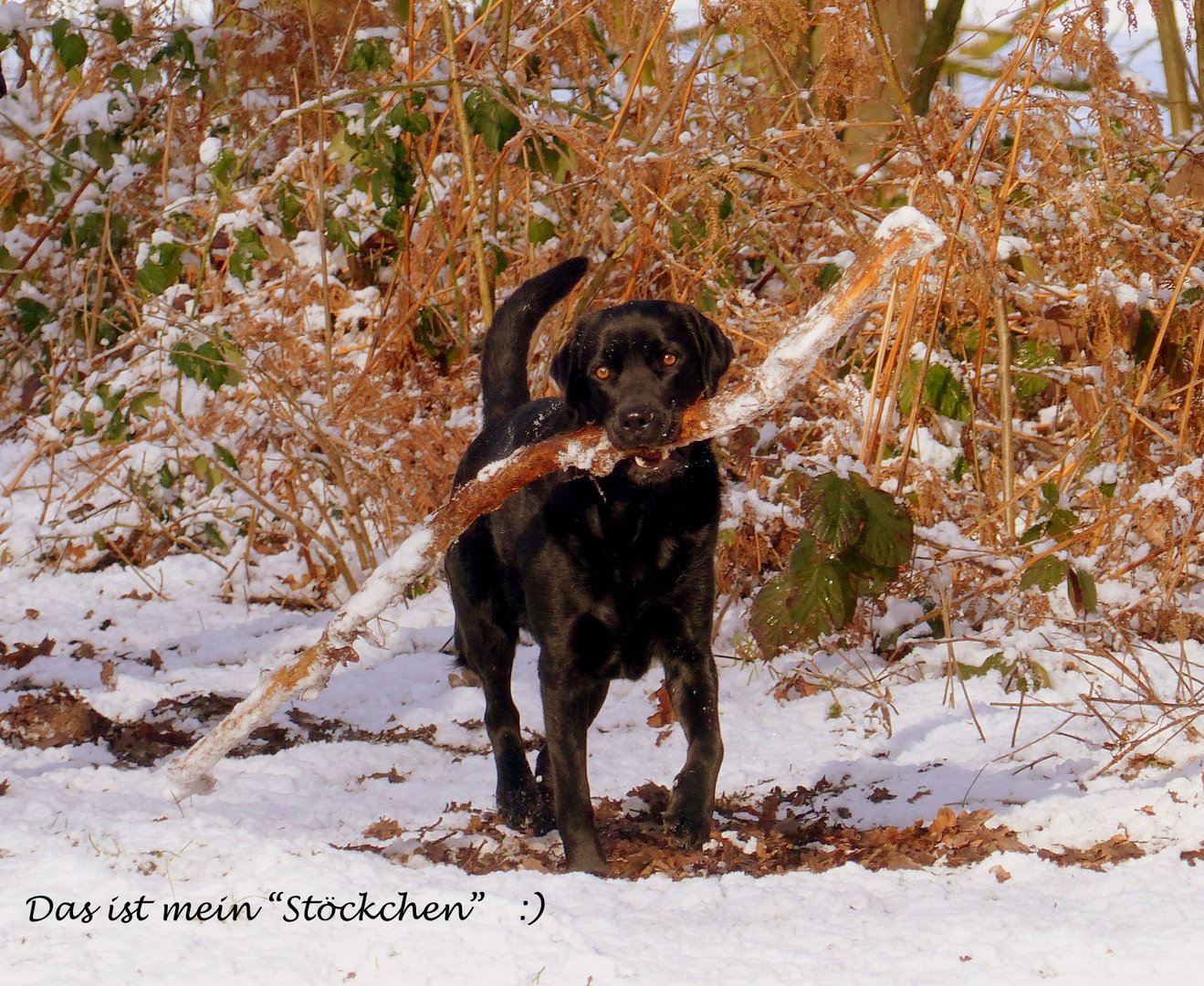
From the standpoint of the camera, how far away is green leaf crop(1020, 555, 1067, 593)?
4.05 m

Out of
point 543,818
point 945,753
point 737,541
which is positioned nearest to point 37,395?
point 737,541

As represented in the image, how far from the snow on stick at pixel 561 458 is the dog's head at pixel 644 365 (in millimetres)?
91

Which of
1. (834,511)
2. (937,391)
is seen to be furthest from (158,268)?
(937,391)

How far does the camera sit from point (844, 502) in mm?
4008

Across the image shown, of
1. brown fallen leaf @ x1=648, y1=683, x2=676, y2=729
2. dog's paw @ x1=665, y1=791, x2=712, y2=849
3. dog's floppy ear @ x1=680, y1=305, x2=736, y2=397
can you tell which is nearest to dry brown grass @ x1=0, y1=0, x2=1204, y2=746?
brown fallen leaf @ x1=648, y1=683, x2=676, y2=729

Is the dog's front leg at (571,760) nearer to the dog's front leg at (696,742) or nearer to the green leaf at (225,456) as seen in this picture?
the dog's front leg at (696,742)

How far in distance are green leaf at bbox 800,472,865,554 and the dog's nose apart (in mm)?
1056

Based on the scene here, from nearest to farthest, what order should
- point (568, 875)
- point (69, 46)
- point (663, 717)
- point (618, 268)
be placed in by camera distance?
point (568, 875) → point (663, 717) → point (69, 46) → point (618, 268)

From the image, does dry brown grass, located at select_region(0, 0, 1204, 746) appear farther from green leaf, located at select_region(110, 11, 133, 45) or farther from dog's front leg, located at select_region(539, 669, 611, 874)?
dog's front leg, located at select_region(539, 669, 611, 874)

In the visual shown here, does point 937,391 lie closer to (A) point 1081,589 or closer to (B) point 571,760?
(A) point 1081,589

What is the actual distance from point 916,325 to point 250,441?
290 centimetres

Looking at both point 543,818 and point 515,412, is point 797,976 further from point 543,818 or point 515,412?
point 515,412

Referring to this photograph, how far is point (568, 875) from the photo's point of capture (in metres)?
2.91

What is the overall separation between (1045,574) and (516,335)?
1768 millimetres
